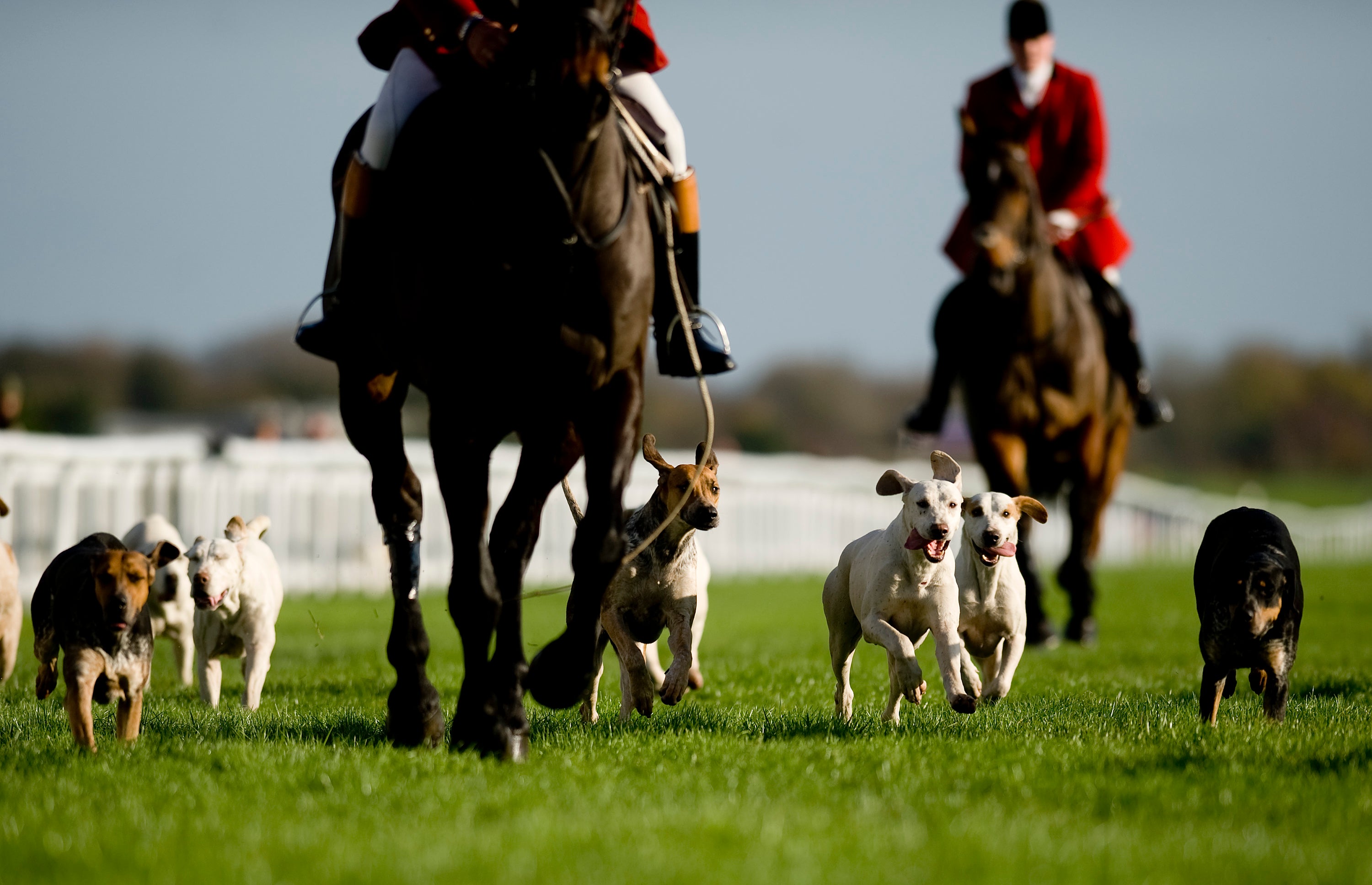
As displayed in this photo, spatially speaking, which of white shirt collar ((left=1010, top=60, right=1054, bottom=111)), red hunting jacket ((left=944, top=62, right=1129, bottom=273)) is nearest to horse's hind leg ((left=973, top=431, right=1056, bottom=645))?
red hunting jacket ((left=944, top=62, right=1129, bottom=273))

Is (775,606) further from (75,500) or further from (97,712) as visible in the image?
(97,712)

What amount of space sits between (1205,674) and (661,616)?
2.16m

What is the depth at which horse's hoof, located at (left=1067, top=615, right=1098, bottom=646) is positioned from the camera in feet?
37.4

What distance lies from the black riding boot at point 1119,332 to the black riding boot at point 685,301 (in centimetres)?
615

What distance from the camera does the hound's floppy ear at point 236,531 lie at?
24.3ft

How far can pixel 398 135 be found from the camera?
535 cm

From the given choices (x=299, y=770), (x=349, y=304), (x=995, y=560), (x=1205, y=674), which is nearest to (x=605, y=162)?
(x=349, y=304)

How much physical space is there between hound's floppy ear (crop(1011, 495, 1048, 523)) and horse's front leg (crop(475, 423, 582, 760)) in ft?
6.48

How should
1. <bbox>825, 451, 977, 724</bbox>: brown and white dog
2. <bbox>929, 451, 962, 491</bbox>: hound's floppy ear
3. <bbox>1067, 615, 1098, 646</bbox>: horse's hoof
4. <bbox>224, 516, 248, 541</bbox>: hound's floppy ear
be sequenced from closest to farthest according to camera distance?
<bbox>825, 451, 977, 724</bbox>: brown and white dog → <bbox>929, 451, 962, 491</bbox>: hound's floppy ear → <bbox>224, 516, 248, 541</bbox>: hound's floppy ear → <bbox>1067, 615, 1098, 646</bbox>: horse's hoof

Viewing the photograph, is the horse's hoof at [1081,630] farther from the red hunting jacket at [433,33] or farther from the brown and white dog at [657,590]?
the red hunting jacket at [433,33]

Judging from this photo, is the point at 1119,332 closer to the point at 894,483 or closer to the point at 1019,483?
the point at 1019,483

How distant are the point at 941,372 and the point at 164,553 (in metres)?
6.60

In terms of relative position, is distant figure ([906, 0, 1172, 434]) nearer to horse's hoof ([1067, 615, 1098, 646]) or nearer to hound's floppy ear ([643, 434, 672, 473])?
horse's hoof ([1067, 615, 1098, 646])

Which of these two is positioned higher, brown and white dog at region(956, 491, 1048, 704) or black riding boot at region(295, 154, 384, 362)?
black riding boot at region(295, 154, 384, 362)
